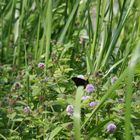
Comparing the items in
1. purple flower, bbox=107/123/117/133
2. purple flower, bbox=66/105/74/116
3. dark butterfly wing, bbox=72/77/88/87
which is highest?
dark butterfly wing, bbox=72/77/88/87

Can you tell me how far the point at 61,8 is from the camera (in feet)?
9.23

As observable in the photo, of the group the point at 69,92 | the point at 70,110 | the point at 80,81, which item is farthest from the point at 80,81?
the point at 70,110

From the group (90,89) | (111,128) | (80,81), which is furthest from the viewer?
(80,81)

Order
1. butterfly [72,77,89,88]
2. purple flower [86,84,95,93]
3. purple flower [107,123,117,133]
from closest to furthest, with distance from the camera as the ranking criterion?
purple flower [107,123,117,133] < purple flower [86,84,95,93] < butterfly [72,77,89,88]

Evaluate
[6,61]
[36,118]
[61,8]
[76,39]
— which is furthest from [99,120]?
[61,8]

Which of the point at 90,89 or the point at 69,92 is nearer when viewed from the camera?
the point at 90,89

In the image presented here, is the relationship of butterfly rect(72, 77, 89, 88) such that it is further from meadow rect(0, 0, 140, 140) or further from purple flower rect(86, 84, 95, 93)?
purple flower rect(86, 84, 95, 93)

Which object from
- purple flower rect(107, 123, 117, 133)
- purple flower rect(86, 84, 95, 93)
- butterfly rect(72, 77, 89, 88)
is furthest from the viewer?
butterfly rect(72, 77, 89, 88)

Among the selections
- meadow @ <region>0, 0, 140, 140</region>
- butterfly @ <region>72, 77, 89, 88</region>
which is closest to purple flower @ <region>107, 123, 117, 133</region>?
meadow @ <region>0, 0, 140, 140</region>

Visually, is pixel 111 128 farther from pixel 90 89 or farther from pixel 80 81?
pixel 80 81

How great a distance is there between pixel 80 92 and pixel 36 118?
15.9 inches

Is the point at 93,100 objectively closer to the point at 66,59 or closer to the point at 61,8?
the point at 66,59

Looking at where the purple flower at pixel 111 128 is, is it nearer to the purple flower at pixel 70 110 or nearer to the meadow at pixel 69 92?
the meadow at pixel 69 92

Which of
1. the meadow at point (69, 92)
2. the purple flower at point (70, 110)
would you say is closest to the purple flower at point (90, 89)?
Result: the meadow at point (69, 92)
